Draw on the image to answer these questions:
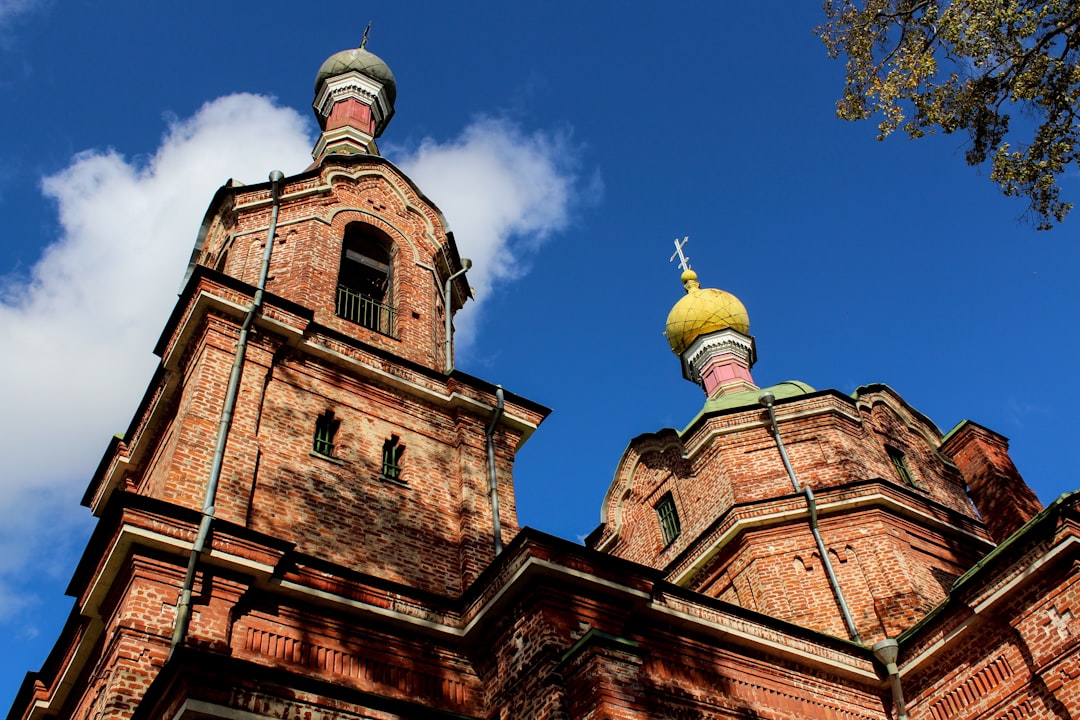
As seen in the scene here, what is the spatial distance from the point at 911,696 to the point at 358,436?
8.01 metres

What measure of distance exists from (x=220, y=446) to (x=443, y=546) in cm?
296

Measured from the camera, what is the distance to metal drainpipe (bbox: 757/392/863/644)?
47.6 feet

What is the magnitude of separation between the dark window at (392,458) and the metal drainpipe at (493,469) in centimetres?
124

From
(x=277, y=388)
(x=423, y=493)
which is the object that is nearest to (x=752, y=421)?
(x=423, y=493)

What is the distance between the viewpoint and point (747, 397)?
20.4 m

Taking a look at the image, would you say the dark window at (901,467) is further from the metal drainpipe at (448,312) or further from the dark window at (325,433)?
the dark window at (325,433)

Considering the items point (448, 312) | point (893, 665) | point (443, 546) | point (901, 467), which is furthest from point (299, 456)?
point (901, 467)

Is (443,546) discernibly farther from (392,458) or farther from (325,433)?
(325,433)

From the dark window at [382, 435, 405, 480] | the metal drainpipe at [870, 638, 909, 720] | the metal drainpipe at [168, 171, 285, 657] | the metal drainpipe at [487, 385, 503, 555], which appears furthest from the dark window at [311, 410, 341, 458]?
the metal drainpipe at [870, 638, 909, 720]

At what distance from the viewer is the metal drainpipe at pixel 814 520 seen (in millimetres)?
14523

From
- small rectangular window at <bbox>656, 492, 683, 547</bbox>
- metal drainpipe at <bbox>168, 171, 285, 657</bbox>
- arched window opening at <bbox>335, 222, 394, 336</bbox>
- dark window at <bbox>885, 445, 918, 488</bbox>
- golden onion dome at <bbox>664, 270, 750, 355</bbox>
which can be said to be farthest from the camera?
golden onion dome at <bbox>664, 270, 750, 355</bbox>

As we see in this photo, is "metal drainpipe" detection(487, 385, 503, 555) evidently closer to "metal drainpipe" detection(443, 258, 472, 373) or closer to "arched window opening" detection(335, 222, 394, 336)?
"metal drainpipe" detection(443, 258, 472, 373)

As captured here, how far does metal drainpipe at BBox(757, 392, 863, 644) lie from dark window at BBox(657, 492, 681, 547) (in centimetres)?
263

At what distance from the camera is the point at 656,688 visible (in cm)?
974
